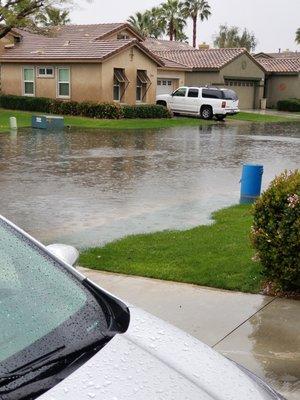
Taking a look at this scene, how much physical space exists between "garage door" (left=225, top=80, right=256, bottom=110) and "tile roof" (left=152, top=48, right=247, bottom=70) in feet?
8.12

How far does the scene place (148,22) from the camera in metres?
69.6

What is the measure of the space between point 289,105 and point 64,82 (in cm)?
2206

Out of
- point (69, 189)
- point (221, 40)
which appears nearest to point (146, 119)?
point (69, 189)

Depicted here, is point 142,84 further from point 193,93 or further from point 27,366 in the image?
point 27,366

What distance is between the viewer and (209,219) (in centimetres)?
938

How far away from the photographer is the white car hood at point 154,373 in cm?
196

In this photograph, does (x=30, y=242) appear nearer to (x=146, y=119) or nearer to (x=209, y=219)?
(x=209, y=219)

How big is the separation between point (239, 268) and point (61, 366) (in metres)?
4.54

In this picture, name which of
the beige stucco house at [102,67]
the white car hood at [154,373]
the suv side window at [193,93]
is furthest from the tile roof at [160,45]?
Result: the white car hood at [154,373]

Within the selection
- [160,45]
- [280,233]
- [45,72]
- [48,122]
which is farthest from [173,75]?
[280,233]

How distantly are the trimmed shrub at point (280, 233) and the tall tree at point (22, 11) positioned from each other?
2546 centimetres

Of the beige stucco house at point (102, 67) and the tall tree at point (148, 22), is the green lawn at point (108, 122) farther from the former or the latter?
the tall tree at point (148, 22)

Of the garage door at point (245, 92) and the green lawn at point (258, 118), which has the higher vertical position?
the garage door at point (245, 92)

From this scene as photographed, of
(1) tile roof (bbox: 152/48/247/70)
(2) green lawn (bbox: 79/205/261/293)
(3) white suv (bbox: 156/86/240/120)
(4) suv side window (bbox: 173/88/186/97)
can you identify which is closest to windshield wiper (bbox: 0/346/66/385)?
(2) green lawn (bbox: 79/205/261/293)
